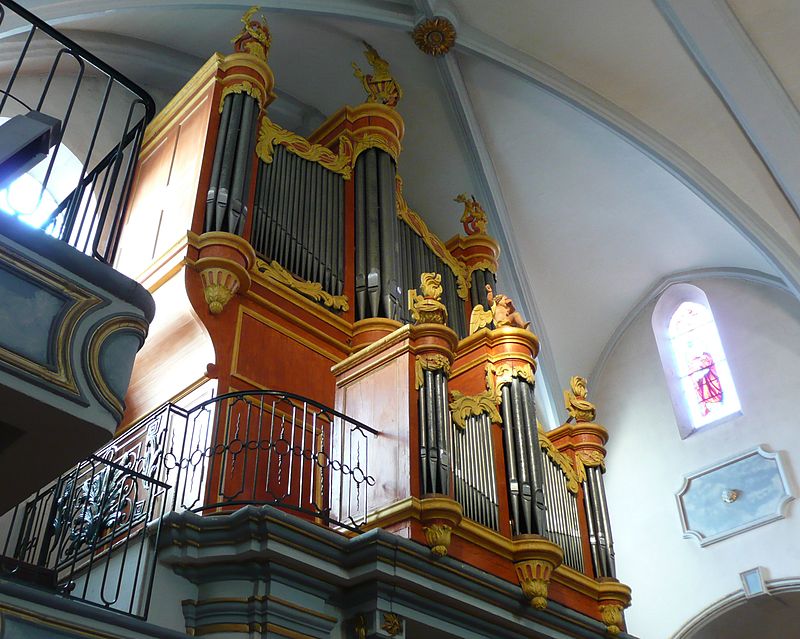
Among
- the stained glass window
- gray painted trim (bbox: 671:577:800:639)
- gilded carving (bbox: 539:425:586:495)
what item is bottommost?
gray painted trim (bbox: 671:577:800:639)

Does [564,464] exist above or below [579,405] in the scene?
below

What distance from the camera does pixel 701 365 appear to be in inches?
528

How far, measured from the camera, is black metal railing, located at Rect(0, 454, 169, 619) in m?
5.95

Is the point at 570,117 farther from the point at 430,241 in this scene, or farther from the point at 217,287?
the point at 217,287

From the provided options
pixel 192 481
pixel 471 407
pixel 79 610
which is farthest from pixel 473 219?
pixel 79 610

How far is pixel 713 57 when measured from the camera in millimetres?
11641

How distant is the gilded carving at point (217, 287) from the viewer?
7996 millimetres

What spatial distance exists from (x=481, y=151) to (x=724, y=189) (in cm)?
349

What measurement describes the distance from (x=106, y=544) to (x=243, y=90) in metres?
5.08

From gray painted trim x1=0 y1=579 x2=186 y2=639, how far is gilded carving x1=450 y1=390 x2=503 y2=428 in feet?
9.92

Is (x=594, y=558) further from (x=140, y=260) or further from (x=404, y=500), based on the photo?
(x=140, y=260)

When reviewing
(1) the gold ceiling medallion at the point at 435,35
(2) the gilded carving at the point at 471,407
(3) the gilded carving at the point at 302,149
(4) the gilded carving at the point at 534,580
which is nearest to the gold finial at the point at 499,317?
(2) the gilded carving at the point at 471,407

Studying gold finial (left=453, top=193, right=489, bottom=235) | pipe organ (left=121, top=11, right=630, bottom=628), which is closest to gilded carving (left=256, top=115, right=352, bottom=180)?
pipe organ (left=121, top=11, right=630, bottom=628)

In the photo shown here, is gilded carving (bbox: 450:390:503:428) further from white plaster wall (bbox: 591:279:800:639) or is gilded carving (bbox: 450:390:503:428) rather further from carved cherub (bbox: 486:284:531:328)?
white plaster wall (bbox: 591:279:800:639)
